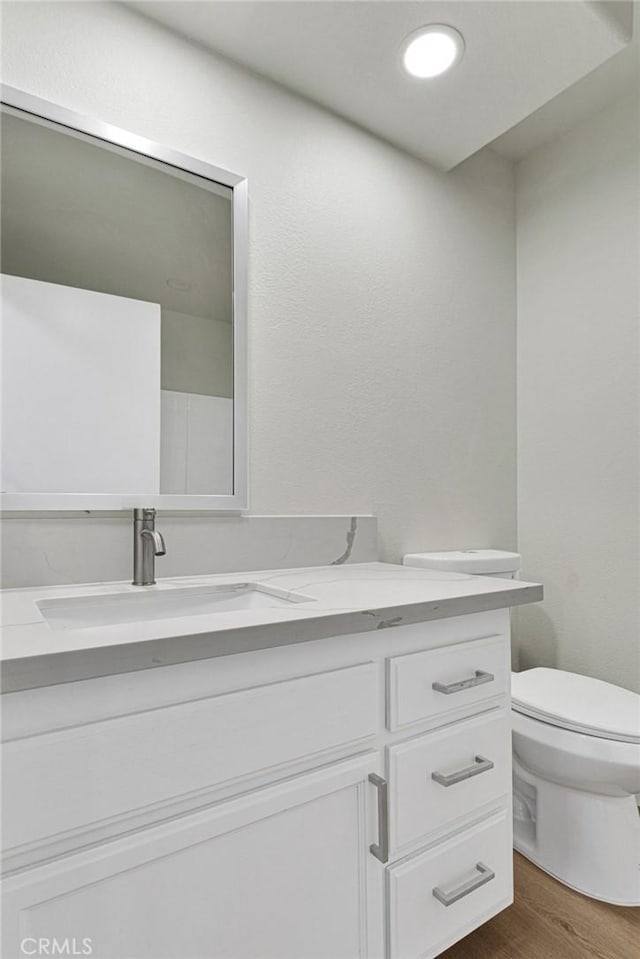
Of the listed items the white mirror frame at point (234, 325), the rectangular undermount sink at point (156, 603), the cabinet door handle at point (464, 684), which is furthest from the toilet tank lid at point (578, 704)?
the white mirror frame at point (234, 325)

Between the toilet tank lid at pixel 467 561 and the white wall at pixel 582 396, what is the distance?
13.3 inches

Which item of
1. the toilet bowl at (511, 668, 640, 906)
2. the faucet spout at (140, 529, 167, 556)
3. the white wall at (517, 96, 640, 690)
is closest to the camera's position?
the faucet spout at (140, 529, 167, 556)

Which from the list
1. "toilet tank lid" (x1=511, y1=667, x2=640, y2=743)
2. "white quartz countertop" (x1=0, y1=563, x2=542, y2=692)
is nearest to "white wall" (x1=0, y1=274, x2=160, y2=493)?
"white quartz countertop" (x1=0, y1=563, x2=542, y2=692)

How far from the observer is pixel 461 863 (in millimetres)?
1098

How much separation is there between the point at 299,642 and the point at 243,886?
14.6 inches

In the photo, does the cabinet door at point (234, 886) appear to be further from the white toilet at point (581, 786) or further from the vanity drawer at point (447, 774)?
the white toilet at point (581, 786)

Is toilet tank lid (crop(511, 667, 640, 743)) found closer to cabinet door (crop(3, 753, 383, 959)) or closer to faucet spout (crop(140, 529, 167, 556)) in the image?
cabinet door (crop(3, 753, 383, 959))

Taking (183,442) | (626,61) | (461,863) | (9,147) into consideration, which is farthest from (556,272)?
(461,863)

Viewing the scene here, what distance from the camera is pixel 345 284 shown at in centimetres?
→ 170

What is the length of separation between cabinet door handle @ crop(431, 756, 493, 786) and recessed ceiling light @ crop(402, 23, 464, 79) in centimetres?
173

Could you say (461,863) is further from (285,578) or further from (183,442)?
(183,442)

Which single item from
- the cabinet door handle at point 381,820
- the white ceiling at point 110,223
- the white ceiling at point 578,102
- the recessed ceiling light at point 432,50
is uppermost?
the white ceiling at point 578,102

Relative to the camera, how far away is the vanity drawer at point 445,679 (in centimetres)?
100

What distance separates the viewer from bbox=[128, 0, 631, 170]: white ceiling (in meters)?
1.34
